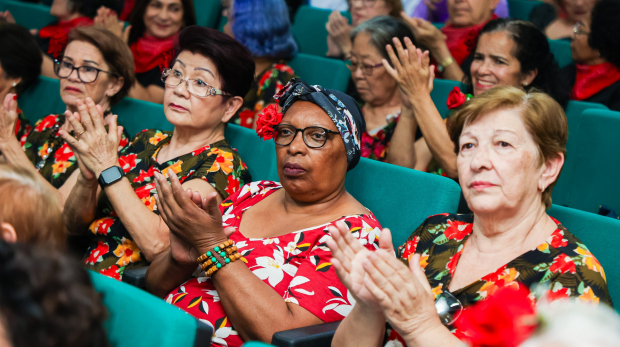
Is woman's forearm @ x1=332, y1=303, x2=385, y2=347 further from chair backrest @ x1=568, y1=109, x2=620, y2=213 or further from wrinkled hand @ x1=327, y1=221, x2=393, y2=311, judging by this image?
chair backrest @ x1=568, y1=109, x2=620, y2=213

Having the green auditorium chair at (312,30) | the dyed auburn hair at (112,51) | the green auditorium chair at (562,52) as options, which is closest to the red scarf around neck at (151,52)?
the dyed auburn hair at (112,51)

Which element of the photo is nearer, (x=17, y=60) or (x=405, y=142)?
(x=405, y=142)

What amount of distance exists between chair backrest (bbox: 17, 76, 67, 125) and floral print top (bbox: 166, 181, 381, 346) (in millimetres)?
1731

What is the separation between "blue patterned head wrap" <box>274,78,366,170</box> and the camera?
1.88 m

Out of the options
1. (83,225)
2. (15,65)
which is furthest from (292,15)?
(83,225)

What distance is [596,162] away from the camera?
89.4 inches

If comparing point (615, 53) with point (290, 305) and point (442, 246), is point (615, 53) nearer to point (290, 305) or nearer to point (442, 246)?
point (442, 246)

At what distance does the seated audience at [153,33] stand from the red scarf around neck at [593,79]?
221 centimetres

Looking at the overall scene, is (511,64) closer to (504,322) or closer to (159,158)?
(159,158)

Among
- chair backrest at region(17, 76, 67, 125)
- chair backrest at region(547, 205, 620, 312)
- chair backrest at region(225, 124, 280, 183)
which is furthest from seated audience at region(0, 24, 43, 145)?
chair backrest at region(547, 205, 620, 312)

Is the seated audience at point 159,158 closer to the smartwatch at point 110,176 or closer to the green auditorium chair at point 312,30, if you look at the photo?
the smartwatch at point 110,176

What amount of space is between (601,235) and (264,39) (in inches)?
85.8

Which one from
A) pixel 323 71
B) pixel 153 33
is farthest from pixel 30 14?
pixel 323 71

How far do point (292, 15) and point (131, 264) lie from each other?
3220mm
